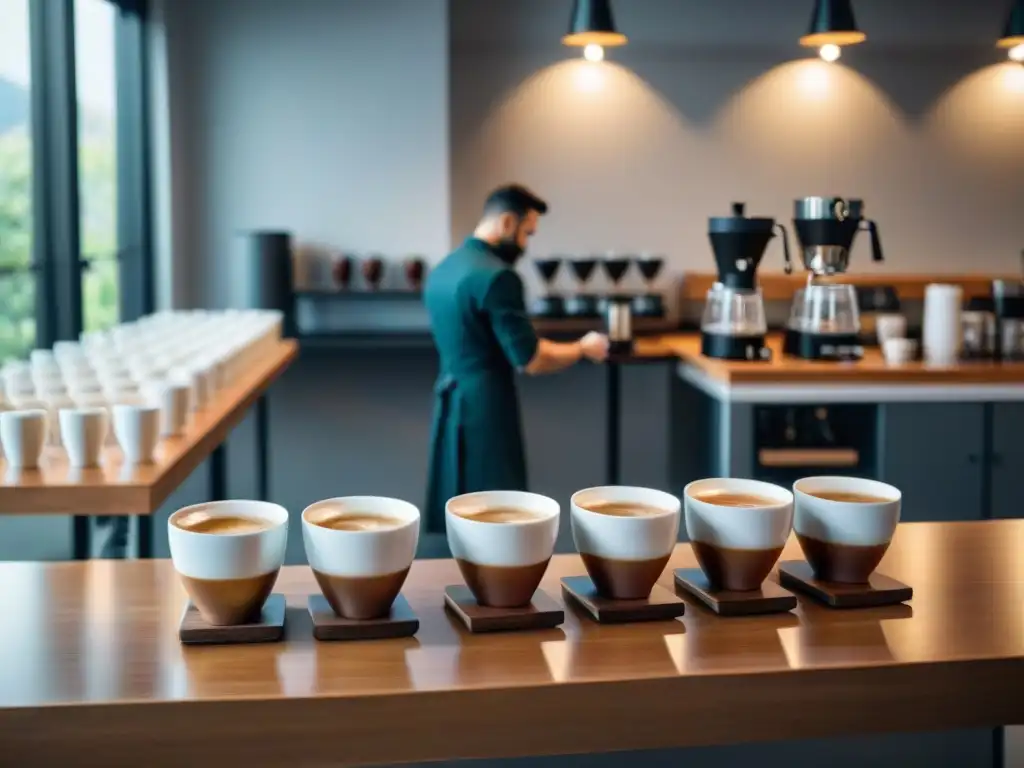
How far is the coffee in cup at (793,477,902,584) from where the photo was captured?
1577 millimetres

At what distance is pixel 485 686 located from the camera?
4.28ft

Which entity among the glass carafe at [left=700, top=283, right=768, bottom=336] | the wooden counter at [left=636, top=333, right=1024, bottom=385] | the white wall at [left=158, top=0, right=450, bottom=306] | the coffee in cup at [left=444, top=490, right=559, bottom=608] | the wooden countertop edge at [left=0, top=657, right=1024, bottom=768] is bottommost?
the wooden countertop edge at [left=0, top=657, right=1024, bottom=768]

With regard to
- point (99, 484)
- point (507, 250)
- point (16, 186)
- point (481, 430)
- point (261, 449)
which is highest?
point (16, 186)

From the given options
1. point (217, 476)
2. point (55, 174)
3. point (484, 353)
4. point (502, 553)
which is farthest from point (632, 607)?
point (55, 174)

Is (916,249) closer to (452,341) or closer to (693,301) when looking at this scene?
(693,301)

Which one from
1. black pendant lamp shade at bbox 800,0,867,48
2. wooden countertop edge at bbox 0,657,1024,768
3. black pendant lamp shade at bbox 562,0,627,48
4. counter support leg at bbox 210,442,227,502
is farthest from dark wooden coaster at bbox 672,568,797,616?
black pendant lamp shade at bbox 800,0,867,48

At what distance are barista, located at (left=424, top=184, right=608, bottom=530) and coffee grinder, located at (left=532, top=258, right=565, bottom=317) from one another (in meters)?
A: 1.40

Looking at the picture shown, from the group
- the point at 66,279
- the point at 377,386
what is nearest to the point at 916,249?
the point at 377,386

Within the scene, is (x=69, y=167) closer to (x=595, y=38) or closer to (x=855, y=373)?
(x=595, y=38)

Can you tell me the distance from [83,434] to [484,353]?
1765 mm

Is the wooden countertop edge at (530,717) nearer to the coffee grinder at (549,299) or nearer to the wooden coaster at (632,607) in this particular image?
the wooden coaster at (632,607)

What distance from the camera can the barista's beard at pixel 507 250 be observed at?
14.3ft

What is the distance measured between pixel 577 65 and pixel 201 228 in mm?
2062

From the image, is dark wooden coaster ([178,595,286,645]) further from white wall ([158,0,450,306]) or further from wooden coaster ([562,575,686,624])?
white wall ([158,0,450,306])
